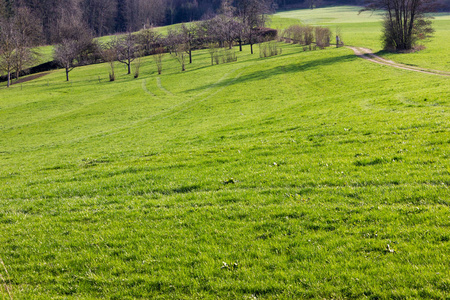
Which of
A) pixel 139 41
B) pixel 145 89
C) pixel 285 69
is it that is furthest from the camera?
pixel 139 41

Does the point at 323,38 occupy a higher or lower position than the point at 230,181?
higher

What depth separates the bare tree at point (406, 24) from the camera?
55.4 meters

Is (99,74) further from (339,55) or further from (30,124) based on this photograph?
(339,55)

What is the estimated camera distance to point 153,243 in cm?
772

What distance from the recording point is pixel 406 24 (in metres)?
56.6

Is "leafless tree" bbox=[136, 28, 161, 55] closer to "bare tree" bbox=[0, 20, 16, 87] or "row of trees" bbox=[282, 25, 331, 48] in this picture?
"bare tree" bbox=[0, 20, 16, 87]

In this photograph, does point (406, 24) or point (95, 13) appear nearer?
point (406, 24)

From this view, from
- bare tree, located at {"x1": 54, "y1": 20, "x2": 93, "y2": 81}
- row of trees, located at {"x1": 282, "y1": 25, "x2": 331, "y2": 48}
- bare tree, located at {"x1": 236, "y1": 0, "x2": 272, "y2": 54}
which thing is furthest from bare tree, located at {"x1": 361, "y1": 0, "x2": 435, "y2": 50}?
bare tree, located at {"x1": 54, "y1": 20, "x2": 93, "y2": 81}

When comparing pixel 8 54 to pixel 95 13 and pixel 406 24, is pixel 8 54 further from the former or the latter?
pixel 95 13

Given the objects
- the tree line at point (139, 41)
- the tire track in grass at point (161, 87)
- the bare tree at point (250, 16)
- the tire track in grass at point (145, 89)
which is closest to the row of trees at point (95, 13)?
the tree line at point (139, 41)

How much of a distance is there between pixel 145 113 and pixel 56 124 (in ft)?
42.1

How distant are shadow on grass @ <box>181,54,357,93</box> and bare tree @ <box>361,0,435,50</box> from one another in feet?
27.5

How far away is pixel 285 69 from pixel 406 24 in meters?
23.5

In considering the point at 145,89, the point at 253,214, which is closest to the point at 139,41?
the point at 145,89
